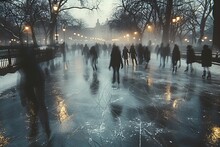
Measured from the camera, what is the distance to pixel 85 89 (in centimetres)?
1188

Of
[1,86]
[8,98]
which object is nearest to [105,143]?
[8,98]

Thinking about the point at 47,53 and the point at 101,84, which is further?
the point at 47,53

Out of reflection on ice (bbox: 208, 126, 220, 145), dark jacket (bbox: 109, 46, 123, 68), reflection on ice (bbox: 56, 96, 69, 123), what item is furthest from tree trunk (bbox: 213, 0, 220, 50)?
reflection on ice (bbox: 208, 126, 220, 145)

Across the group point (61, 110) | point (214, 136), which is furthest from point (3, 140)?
point (214, 136)

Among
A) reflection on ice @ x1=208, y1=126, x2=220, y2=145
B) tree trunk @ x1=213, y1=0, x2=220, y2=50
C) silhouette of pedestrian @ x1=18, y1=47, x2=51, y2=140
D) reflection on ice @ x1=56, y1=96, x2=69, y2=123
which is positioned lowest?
reflection on ice @ x1=56, y1=96, x2=69, y2=123

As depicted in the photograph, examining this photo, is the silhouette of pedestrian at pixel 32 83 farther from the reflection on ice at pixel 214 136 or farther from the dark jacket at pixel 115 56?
the dark jacket at pixel 115 56

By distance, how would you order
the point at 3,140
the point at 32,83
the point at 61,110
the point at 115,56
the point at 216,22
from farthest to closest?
the point at 216,22 < the point at 115,56 < the point at 61,110 < the point at 32,83 < the point at 3,140

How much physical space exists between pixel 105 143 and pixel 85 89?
6.56m

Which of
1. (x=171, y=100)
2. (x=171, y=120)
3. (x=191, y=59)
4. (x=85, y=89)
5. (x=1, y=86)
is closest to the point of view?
(x=171, y=120)

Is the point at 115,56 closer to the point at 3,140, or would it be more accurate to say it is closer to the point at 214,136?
the point at 214,136

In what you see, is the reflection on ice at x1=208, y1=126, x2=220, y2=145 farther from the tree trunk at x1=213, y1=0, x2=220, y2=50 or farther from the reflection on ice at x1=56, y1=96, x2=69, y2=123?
the tree trunk at x1=213, y1=0, x2=220, y2=50

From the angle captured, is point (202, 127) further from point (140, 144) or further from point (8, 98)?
point (8, 98)

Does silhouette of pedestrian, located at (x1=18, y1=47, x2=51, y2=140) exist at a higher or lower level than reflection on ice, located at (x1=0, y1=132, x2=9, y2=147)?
higher

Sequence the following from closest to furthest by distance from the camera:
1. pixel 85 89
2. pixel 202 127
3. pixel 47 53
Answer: pixel 202 127 < pixel 85 89 < pixel 47 53
